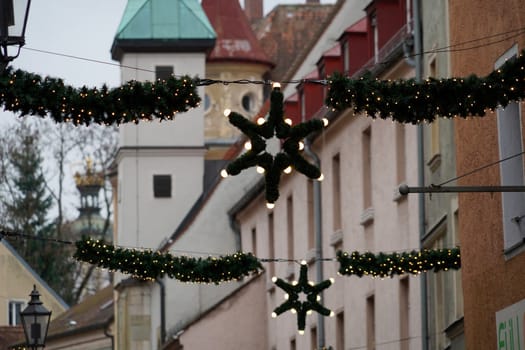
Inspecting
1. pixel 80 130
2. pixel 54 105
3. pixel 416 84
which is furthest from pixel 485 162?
pixel 80 130

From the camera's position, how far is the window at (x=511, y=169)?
72.9ft

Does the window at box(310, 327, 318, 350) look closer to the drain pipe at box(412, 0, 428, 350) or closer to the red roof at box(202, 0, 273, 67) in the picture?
the drain pipe at box(412, 0, 428, 350)

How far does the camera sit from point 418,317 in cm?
3488

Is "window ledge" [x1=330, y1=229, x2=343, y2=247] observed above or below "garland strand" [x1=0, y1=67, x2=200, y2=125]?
above

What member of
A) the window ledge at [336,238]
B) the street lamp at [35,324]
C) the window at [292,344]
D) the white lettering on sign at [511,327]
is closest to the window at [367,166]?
the window ledge at [336,238]

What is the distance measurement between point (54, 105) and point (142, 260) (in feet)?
27.6

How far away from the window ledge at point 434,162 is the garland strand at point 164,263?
6.29 metres

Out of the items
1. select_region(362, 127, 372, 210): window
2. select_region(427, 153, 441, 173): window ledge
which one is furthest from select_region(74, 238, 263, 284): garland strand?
select_region(362, 127, 372, 210): window

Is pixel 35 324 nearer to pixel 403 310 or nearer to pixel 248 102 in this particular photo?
pixel 403 310

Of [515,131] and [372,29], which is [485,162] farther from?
[372,29]

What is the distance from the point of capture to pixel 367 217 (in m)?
38.9

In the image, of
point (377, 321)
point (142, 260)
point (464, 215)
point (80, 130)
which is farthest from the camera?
point (80, 130)

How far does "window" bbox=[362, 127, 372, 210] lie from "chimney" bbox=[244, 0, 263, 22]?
55340mm

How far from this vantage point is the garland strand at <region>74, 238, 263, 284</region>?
86.7ft
